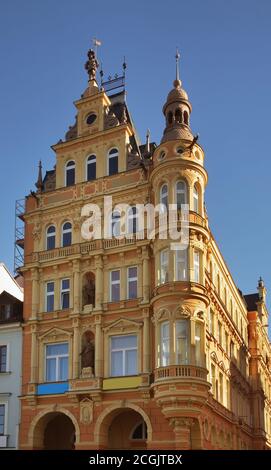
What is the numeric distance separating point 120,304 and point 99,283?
2.10m

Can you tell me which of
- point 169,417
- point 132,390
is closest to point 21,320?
point 132,390

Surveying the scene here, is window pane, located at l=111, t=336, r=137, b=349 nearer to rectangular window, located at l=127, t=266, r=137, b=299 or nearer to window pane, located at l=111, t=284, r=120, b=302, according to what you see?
window pane, located at l=111, t=284, r=120, b=302

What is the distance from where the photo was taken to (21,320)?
159ft

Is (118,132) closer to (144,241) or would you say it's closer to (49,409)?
(144,241)

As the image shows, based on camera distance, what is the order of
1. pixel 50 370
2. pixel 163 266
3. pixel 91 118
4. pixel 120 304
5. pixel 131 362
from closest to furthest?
pixel 163 266 → pixel 131 362 → pixel 120 304 → pixel 50 370 → pixel 91 118

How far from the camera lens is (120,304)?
1759 inches

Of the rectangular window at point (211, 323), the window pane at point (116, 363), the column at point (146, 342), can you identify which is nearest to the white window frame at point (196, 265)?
the column at point (146, 342)

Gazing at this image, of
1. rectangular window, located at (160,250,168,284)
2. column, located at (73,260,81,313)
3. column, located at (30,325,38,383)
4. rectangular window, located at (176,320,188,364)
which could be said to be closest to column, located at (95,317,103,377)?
column, located at (73,260,81,313)

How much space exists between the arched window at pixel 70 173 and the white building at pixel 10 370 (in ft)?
31.0

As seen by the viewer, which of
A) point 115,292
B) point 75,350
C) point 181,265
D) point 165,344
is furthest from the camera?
point 115,292

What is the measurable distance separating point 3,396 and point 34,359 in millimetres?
3508

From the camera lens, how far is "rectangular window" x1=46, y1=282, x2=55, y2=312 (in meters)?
47.6

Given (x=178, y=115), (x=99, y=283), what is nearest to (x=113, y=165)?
(x=178, y=115)

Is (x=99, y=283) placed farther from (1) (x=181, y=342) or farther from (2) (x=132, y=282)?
(1) (x=181, y=342)
